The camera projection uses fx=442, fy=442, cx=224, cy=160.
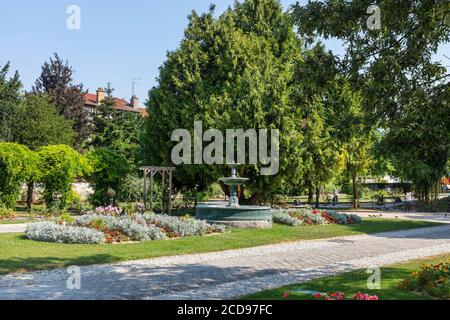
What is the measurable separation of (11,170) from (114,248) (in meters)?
15.7

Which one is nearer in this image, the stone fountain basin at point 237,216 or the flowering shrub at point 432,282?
the flowering shrub at point 432,282

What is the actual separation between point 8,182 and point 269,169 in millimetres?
14968

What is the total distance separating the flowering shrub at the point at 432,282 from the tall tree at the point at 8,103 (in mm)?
36225

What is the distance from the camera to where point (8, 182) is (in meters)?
25.4

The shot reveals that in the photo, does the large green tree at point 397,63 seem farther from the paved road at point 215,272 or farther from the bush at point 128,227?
the bush at point 128,227

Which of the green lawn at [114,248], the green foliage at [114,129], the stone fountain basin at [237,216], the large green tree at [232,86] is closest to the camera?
the green lawn at [114,248]

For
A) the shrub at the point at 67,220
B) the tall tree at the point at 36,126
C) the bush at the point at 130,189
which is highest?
the tall tree at the point at 36,126

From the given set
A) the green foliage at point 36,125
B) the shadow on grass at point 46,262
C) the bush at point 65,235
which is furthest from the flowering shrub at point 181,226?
the green foliage at point 36,125

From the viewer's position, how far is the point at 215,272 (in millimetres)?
9914

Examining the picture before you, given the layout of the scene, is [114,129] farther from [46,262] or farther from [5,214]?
[46,262]

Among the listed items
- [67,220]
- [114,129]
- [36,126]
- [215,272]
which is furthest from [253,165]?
[114,129]

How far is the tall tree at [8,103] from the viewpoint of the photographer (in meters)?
37.2

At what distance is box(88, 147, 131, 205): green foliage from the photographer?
1147 inches
